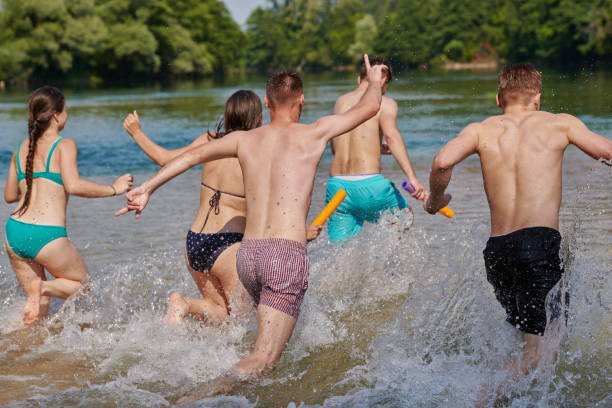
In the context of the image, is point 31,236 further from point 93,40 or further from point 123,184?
point 93,40

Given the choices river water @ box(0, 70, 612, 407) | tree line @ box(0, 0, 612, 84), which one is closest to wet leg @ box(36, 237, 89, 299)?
river water @ box(0, 70, 612, 407)

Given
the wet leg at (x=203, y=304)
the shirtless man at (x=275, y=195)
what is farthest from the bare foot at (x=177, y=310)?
the shirtless man at (x=275, y=195)

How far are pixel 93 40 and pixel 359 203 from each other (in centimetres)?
5203

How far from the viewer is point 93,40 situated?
5478 cm

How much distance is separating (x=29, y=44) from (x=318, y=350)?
5302 cm

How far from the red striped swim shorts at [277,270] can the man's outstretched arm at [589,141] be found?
155 cm

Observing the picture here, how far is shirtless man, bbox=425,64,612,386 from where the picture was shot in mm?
4043

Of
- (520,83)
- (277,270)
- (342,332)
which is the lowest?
(342,332)

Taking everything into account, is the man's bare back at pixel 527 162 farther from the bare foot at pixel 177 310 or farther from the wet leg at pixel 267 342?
the bare foot at pixel 177 310

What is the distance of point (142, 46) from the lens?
58.9 metres

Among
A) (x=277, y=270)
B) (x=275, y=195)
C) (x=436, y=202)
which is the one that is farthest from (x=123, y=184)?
(x=436, y=202)

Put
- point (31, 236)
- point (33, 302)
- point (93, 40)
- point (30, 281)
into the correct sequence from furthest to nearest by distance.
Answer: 1. point (93, 40)
2. point (30, 281)
3. point (33, 302)
4. point (31, 236)

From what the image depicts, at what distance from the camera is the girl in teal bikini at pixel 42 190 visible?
5355 mm

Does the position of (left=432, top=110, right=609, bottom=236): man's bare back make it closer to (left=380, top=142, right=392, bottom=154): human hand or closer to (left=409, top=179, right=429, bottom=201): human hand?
(left=409, top=179, right=429, bottom=201): human hand
